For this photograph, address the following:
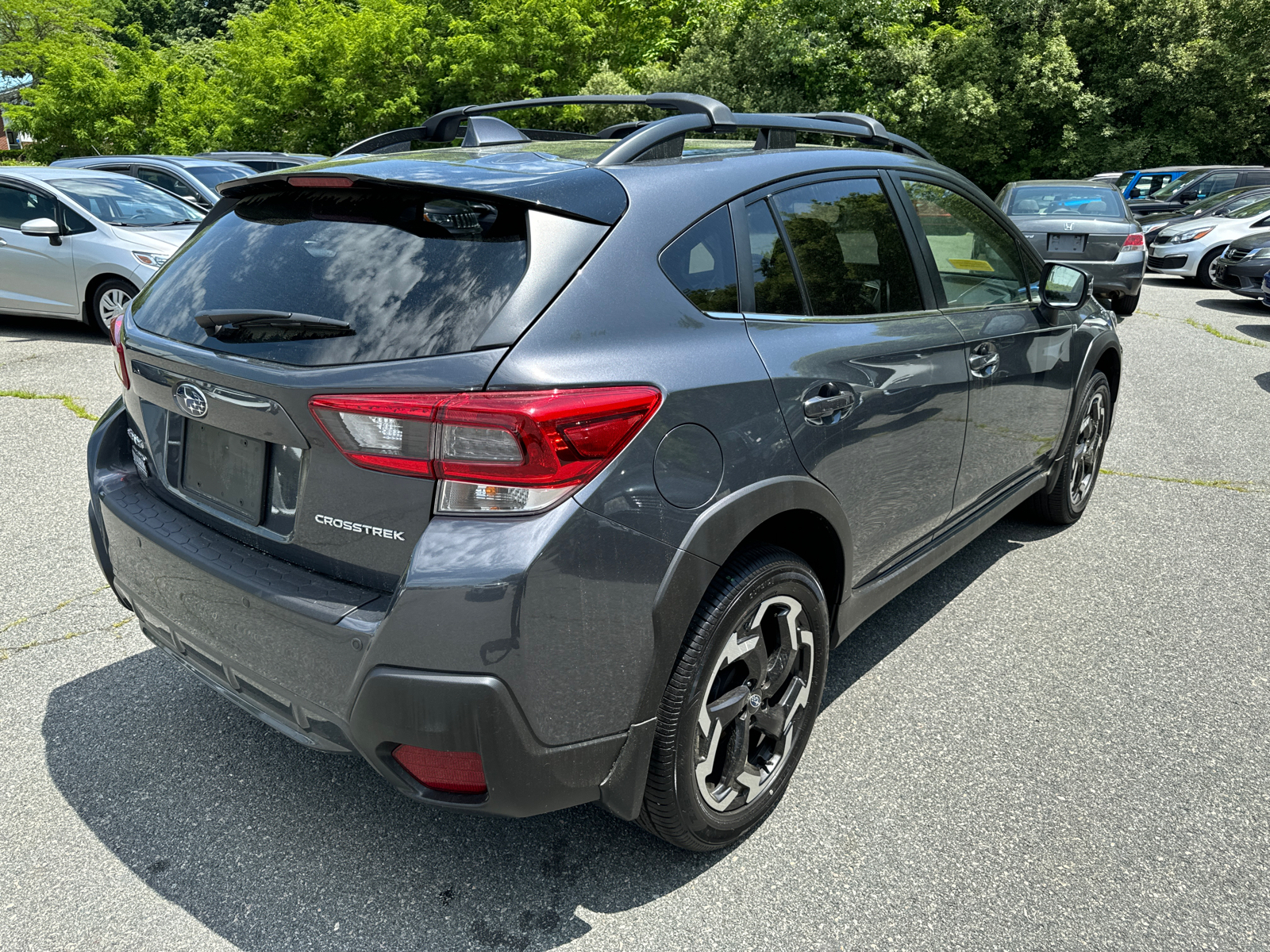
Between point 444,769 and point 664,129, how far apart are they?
5.48ft

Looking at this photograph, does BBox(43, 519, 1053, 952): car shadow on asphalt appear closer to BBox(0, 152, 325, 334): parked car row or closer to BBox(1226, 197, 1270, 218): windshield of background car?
BBox(0, 152, 325, 334): parked car row

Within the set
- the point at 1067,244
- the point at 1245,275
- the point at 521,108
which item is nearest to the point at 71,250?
the point at 521,108

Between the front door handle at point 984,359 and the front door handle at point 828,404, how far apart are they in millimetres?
860

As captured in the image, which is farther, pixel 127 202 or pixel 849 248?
pixel 127 202

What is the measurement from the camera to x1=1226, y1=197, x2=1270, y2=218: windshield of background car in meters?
14.9

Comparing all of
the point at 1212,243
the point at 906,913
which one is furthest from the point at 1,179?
the point at 1212,243

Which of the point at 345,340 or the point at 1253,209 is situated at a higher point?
the point at 1253,209

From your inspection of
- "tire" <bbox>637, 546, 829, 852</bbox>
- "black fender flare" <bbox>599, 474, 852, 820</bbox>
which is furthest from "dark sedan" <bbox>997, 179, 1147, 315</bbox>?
"black fender flare" <bbox>599, 474, 852, 820</bbox>

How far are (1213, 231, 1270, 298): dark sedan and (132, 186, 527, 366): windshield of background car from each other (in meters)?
12.9

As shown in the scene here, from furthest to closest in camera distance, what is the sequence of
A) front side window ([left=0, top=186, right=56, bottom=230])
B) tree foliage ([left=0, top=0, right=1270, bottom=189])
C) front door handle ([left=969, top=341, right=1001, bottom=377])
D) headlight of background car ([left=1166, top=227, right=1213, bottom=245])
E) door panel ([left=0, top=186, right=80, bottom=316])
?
tree foliage ([left=0, top=0, right=1270, bottom=189]) → headlight of background car ([left=1166, top=227, right=1213, bottom=245]) → front side window ([left=0, top=186, right=56, bottom=230]) → door panel ([left=0, top=186, right=80, bottom=316]) → front door handle ([left=969, top=341, right=1001, bottom=377])

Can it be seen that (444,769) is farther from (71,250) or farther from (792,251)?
(71,250)

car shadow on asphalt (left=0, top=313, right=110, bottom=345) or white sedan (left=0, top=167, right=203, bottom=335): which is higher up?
white sedan (left=0, top=167, right=203, bottom=335)

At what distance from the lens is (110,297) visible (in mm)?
9328

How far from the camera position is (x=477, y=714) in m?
1.87
